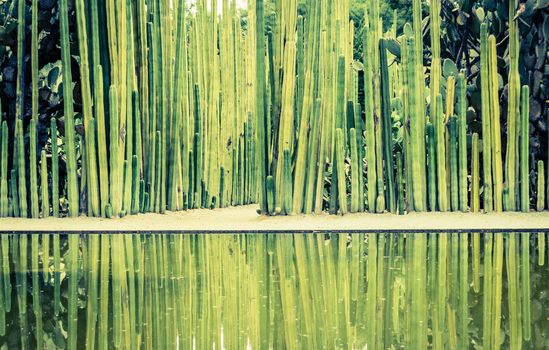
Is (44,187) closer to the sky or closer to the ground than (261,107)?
closer to the ground

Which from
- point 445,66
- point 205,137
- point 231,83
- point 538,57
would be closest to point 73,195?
point 205,137

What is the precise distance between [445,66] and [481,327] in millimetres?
6051

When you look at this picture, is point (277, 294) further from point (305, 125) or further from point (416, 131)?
point (416, 131)

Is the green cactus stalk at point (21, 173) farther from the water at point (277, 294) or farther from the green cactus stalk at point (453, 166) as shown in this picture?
the green cactus stalk at point (453, 166)

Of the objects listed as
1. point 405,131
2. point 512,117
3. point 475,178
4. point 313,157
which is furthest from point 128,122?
point 512,117

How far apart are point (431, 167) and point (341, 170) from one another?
84 cm

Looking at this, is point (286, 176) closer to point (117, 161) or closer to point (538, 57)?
point (117, 161)

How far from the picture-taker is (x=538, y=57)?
31.7ft

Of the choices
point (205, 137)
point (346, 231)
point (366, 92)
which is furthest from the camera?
point (205, 137)

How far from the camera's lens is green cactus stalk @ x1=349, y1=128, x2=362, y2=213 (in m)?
9.12

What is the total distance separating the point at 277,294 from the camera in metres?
5.09

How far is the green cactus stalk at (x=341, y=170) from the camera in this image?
912 centimetres

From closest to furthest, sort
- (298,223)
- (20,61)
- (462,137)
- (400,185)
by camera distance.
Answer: (298,223), (462,137), (400,185), (20,61)

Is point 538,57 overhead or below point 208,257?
overhead
